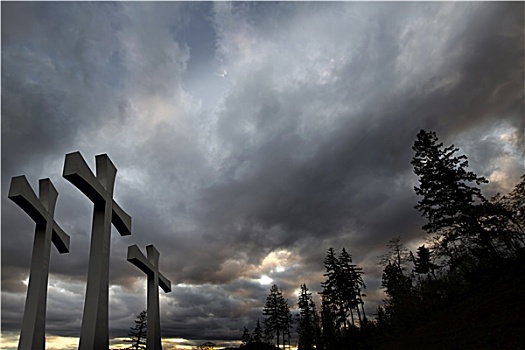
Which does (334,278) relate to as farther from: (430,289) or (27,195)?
(27,195)

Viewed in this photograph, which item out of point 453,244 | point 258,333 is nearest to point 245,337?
point 258,333

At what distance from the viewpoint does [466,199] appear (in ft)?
75.9

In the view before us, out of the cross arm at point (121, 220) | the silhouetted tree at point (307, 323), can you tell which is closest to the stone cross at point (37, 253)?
the cross arm at point (121, 220)

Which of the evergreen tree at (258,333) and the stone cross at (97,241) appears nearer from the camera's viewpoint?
the stone cross at (97,241)

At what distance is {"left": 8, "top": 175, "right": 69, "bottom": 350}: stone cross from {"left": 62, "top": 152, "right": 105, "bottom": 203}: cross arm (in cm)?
151

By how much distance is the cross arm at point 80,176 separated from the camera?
899cm

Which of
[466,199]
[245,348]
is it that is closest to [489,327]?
[466,199]

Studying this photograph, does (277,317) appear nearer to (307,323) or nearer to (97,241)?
(307,323)

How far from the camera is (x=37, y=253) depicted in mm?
10812

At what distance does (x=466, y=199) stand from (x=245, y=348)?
38.1 metres

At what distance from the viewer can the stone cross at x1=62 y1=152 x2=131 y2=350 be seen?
30.0ft

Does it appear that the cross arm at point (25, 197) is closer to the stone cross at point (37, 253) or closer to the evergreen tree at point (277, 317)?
the stone cross at point (37, 253)

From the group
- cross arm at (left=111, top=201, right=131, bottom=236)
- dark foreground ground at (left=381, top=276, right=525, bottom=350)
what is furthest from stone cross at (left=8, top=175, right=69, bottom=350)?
dark foreground ground at (left=381, top=276, right=525, bottom=350)

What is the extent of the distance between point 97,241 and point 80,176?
2.31m
